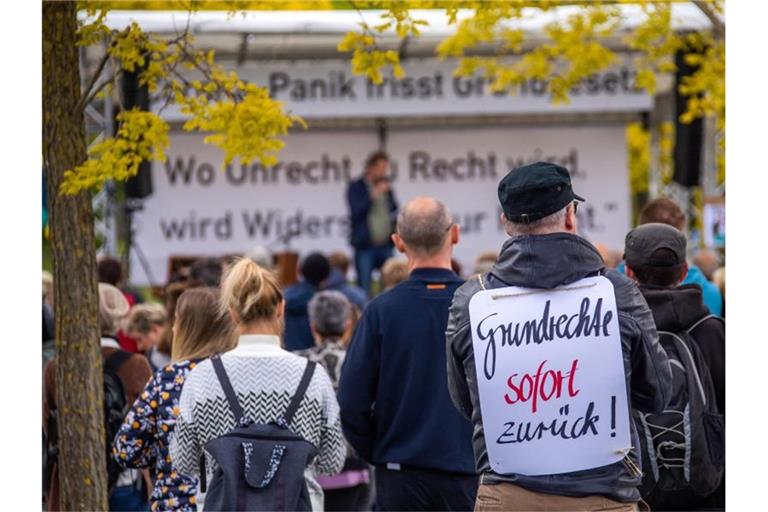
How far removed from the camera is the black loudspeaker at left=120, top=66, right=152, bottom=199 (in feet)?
33.4

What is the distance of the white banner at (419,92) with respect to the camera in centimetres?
1477

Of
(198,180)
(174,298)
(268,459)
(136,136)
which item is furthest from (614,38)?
(268,459)

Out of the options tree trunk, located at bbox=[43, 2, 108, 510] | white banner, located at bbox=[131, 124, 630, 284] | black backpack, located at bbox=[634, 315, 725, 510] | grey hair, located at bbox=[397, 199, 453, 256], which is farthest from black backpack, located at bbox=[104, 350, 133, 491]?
white banner, located at bbox=[131, 124, 630, 284]

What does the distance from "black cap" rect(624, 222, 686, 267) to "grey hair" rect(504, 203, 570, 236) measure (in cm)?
118

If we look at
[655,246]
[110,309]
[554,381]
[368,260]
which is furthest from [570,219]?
[368,260]

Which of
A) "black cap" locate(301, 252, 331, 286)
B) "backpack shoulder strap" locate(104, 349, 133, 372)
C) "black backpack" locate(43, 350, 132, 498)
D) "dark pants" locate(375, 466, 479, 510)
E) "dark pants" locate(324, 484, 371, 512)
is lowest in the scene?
"dark pants" locate(324, 484, 371, 512)

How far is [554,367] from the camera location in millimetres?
3969

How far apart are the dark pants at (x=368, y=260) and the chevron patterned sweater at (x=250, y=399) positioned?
31.0 ft

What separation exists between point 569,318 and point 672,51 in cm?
965

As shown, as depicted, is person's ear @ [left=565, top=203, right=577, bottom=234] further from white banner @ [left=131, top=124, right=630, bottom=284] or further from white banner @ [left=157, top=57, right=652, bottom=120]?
white banner @ [left=131, top=124, right=630, bottom=284]

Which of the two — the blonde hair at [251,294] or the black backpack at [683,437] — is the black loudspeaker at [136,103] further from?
the black backpack at [683,437]

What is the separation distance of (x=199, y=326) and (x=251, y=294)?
0.48 m

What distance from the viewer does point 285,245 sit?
50.7 feet

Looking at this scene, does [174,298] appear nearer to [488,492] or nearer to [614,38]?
[488,492]
